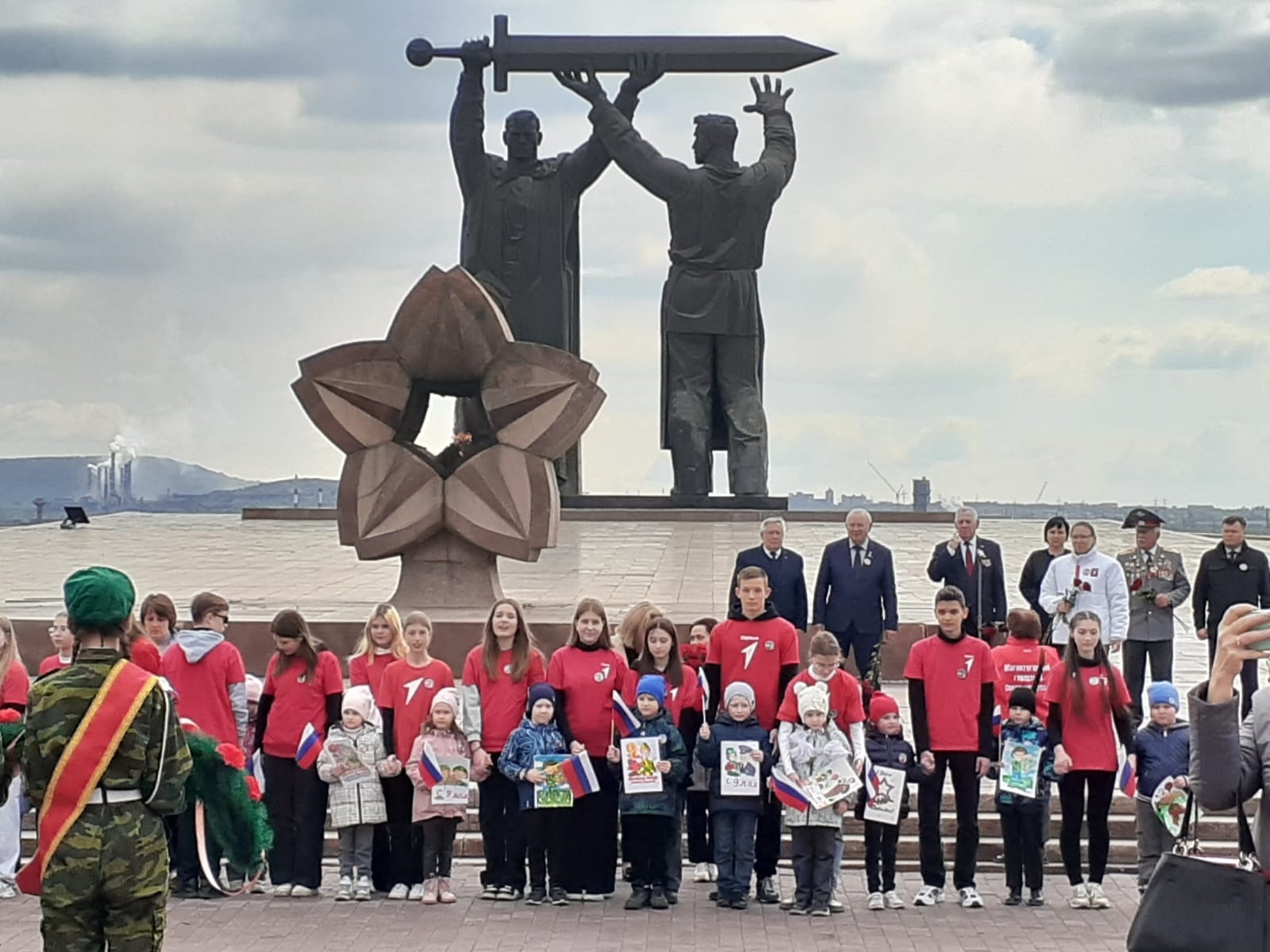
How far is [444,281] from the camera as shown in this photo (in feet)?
38.8

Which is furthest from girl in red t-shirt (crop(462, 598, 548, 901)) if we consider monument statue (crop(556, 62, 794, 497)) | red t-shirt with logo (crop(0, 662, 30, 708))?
monument statue (crop(556, 62, 794, 497))

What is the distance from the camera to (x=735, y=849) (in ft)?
25.7

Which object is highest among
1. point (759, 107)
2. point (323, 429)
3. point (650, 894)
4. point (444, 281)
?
point (759, 107)

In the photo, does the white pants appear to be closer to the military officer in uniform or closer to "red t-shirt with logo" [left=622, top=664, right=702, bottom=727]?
"red t-shirt with logo" [left=622, top=664, right=702, bottom=727]

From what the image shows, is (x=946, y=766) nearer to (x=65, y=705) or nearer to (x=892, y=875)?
(x=892, y=875)

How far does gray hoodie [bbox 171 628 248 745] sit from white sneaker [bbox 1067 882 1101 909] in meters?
3.58

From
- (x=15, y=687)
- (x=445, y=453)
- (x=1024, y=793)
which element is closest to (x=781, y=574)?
(x=1024, y=793)

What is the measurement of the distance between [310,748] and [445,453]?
464 cm

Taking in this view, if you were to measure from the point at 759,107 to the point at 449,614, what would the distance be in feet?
46.6

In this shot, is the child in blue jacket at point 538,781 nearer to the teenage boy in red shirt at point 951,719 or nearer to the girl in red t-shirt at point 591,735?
the girl in red t-shirt at point 591,735

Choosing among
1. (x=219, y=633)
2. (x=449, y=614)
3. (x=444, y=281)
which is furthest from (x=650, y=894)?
(x=444, y=281)

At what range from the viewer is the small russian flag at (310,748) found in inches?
312

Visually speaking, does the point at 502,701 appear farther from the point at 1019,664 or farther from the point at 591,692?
the point at 1019,664

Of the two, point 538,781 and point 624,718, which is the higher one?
point 624,718
